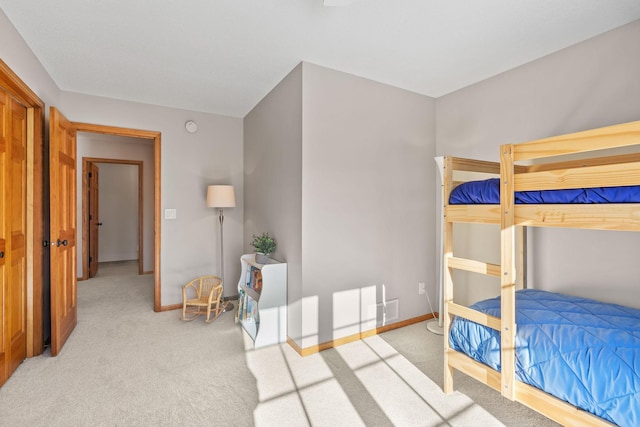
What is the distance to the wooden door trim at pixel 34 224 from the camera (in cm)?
252

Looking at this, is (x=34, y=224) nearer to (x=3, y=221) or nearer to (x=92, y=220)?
(x=3, y=221)

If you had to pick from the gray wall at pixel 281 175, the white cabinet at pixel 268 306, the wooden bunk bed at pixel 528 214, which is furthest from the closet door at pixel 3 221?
the wooden bunk bed at pixel 528 214

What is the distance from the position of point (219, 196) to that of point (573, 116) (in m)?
3.42

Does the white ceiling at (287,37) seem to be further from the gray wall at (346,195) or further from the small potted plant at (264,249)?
the small potted plant at (264,249)

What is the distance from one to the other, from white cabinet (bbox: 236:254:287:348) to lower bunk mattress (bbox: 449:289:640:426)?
4.93 ft

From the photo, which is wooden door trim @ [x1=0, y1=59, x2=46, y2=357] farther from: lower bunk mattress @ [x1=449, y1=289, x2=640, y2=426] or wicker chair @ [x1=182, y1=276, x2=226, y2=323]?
lower bunk mattress @ [x1=449, y1=289, x2=640, y2=426]

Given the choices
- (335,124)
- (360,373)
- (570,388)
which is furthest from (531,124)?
(360,373)

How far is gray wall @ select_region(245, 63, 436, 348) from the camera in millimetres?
2732

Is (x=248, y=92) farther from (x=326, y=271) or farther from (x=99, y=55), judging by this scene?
(x=326, y=271)

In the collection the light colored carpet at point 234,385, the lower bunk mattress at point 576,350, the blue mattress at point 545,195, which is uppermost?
the blue mattress at point 545,195

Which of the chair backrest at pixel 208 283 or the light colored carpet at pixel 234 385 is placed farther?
the chair backrest at pixel 208 283

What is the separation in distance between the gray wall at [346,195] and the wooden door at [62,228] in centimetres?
183

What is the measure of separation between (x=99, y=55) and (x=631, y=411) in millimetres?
3954

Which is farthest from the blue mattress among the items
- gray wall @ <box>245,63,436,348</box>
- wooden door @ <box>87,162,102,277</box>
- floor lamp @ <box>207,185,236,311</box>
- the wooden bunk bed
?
wooden door @ <box>87,162,102,277</box>
